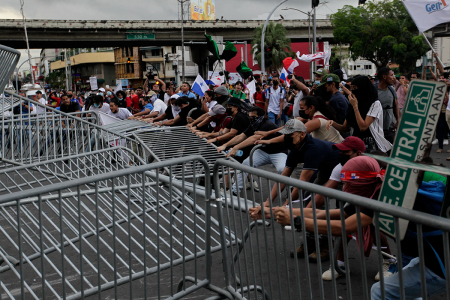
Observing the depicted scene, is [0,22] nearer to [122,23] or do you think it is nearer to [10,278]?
[122,23]

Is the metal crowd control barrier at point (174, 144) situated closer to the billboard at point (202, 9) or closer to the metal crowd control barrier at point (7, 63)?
the metal crowd control barrier at point (7, 63)

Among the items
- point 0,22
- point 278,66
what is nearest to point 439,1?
point 0,22

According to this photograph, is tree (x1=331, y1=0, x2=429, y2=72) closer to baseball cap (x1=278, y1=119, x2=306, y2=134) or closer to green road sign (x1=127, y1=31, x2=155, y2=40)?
green road sign (x1=127, y1=31, x2=155, y2=40)

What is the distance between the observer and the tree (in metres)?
51.2

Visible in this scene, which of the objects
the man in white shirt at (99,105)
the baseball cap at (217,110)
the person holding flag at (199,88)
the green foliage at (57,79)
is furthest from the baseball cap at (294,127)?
the green foliage at (57,79)

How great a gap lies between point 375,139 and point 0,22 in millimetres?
43204

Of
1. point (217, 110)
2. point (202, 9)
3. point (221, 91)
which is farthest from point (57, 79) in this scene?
point (217, 110)

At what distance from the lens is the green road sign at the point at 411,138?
1.81 meters

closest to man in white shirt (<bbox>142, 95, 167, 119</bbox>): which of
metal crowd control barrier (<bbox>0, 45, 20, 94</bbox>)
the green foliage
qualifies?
metal crowd control barrier (<bbox>0, 45, 20, 94</bbox>)

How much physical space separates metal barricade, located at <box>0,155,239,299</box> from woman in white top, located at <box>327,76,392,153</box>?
8.94 ft

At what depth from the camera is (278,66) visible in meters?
77.0

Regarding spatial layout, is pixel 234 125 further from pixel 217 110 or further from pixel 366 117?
pixel 366 117

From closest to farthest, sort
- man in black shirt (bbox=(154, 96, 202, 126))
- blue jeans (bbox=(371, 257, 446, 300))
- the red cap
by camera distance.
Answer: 1. blue jeans (bbox=(371, 257, 446, 300))
2. the red cap
3. man in black shirt (bbox=(154, 96, 202, 126))

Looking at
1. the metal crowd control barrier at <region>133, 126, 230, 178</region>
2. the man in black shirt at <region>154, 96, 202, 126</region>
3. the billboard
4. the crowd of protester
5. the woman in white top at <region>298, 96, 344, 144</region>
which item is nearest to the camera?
the crowd of protester
